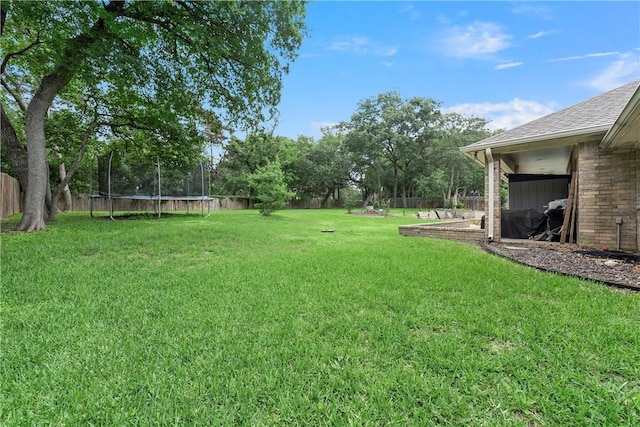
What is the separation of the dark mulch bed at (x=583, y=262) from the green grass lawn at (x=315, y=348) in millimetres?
404

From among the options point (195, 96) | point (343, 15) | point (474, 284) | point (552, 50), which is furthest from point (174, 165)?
point (552, 50)

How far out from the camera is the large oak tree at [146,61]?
20.6 feet

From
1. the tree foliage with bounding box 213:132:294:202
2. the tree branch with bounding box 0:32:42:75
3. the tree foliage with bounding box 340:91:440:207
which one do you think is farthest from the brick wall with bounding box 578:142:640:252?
the tree foliage with bounding box 213:132:294:202

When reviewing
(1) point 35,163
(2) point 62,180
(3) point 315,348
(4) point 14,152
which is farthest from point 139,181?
(3) point 315,348

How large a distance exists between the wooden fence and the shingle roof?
1444 cm

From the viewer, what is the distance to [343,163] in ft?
104

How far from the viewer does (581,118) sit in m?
6.00

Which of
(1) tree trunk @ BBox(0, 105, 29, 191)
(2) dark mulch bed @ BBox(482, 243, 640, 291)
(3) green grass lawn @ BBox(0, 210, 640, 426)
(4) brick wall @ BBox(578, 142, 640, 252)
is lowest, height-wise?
(3) green grass lawn @ BBox(0, 210, 640, 426)

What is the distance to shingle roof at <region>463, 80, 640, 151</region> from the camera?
546 centimetres

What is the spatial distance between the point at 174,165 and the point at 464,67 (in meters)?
12.9

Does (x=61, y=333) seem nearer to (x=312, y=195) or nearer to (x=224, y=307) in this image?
(x=224, y=307)

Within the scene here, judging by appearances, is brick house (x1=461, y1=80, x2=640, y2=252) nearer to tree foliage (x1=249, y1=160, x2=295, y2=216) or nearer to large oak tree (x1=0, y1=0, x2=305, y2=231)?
large oak tree (x1=0, y1=0, x2=305, y2=231)

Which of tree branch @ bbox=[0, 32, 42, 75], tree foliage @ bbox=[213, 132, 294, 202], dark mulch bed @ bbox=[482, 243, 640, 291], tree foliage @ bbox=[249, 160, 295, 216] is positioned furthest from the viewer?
tree foliage @ bbox=[213, 132, 294, 202]

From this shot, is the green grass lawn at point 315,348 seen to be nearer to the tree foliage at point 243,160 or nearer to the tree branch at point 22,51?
the tree branch at point 22,51
